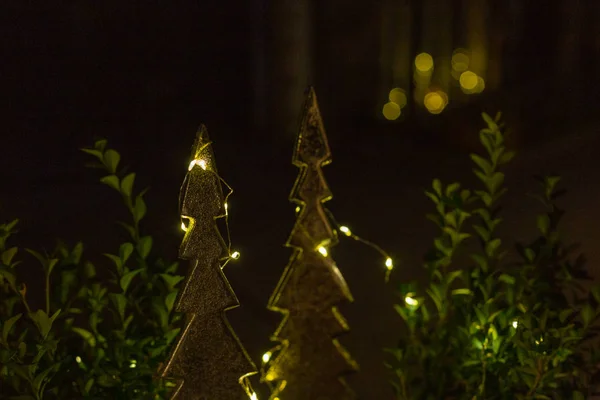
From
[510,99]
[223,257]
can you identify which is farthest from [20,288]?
[510,99]

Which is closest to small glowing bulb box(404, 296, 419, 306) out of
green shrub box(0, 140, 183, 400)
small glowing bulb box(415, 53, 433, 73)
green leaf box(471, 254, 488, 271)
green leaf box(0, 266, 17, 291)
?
green leaf box(471, 254, 488, 271)

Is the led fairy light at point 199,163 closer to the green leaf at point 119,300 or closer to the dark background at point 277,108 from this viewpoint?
the green leaf at point 119,300

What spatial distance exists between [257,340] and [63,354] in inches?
76.9

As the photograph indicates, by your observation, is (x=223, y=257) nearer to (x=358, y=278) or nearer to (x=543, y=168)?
(x=358, y=278)

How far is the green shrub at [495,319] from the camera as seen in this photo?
2.82m

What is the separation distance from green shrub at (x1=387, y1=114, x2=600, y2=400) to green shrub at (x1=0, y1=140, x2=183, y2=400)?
3.11 ft

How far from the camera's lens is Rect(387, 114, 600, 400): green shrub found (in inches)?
111

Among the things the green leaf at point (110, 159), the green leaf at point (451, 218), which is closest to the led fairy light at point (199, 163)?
the green leaf at point (110, 159)

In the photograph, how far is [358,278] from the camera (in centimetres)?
568

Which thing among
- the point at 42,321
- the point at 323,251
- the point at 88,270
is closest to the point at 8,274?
the point at 42,321

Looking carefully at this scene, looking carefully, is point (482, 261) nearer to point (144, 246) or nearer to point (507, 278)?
point (507, 278)

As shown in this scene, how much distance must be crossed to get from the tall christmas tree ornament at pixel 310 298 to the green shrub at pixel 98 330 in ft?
1.37

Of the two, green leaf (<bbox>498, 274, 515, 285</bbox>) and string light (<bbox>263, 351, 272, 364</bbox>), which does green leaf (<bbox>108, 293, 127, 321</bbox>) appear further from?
green leaf (<bbox>498, 274, 515, 285</bbox>)

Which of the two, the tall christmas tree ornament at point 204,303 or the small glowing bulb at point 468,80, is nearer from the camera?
the tall christmas tree ornament at point 204,303
